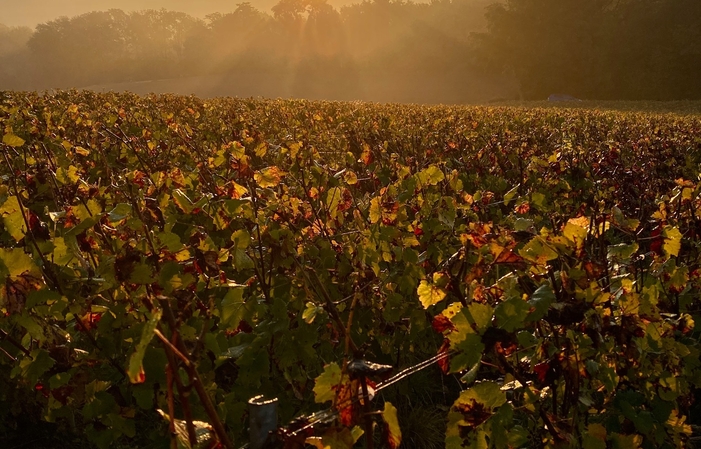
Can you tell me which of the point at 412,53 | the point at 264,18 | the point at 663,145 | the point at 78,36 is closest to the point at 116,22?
the point at 78,36

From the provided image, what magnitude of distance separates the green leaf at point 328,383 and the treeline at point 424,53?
52.9m

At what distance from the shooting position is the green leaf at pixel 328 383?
3.49 ft

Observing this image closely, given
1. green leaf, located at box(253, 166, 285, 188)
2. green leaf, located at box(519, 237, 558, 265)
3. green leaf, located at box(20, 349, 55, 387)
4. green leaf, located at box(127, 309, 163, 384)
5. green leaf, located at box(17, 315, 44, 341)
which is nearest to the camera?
green leaf, located at box(127, 309, 163, 384)

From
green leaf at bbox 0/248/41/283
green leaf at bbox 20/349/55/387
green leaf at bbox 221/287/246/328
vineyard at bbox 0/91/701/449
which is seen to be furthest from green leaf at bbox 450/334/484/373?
green leaf at bbox 20/349/55/387

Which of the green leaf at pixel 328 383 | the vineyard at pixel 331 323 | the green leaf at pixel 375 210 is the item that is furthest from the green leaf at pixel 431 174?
the green leaf at pixel 328 383

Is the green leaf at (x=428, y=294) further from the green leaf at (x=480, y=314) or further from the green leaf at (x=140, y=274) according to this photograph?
the green leaf at (x=140, y=274)

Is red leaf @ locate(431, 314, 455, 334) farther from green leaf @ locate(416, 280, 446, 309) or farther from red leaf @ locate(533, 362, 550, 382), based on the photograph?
red leaf @ locate(533, 362, 550, 382)

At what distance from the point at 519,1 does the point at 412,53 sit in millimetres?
17553

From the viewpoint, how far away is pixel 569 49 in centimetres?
5072

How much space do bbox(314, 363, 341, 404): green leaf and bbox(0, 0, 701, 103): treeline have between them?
52942 millimetres

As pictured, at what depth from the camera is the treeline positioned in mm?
47281

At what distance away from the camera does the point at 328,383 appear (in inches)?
42.1

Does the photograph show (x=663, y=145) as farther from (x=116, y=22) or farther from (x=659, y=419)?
(x=116, y=22)

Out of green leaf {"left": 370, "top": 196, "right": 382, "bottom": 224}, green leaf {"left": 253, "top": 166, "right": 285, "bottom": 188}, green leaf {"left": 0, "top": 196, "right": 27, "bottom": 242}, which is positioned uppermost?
green leaf {"left": 253, "top": 166, "right": 285, "bottom": 188}
